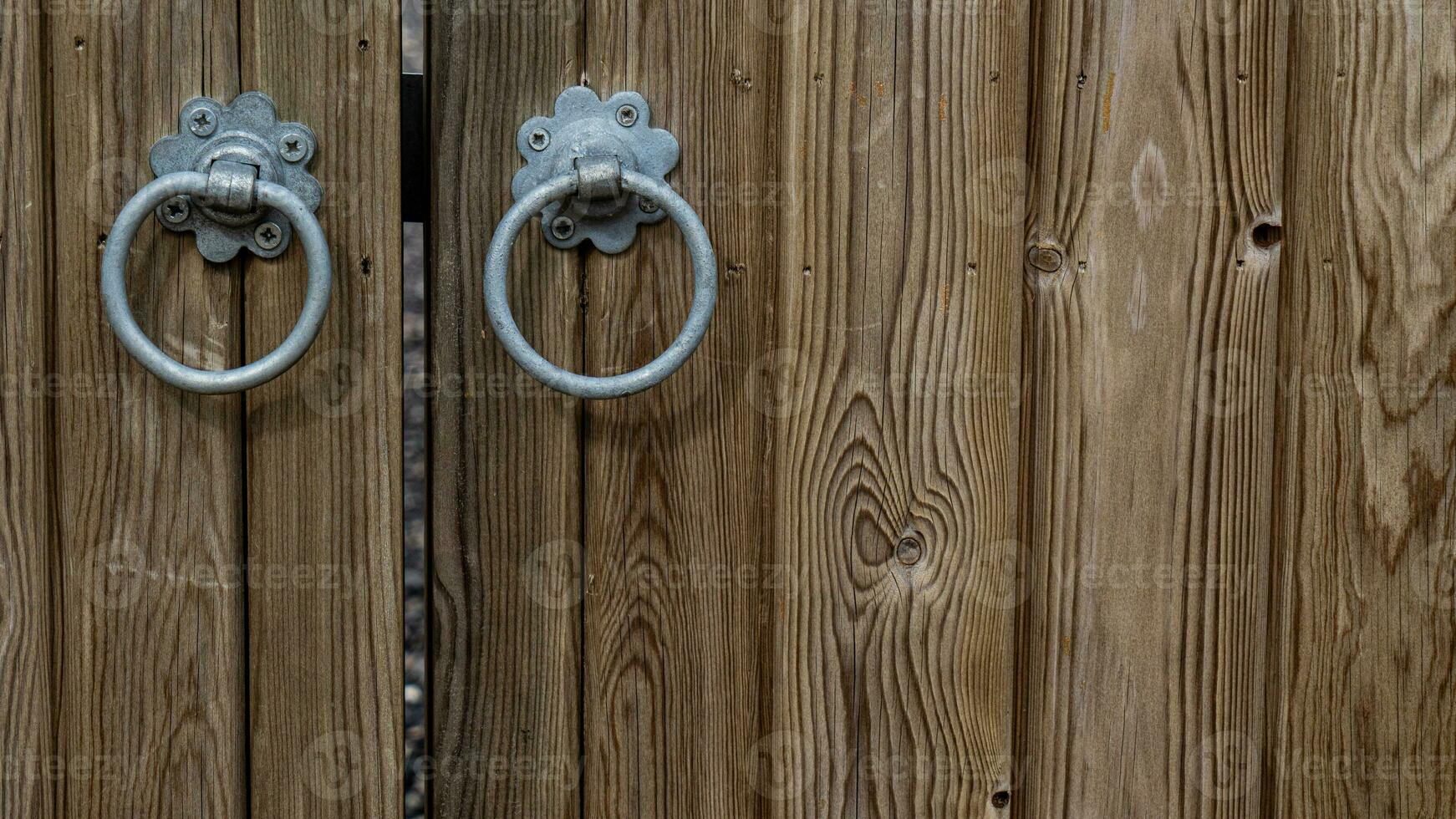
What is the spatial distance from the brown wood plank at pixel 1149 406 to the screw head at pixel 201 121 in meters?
0.59

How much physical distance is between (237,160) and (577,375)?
278mm

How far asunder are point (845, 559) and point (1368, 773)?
17.9 inches

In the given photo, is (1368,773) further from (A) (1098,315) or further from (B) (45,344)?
(B) (45,344)

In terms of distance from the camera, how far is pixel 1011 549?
2.86ft

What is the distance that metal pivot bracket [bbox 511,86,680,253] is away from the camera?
819 mm

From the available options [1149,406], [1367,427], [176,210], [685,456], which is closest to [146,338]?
[176,210]

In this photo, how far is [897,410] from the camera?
86 centimetres

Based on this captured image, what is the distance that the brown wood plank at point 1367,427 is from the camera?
2.83ft

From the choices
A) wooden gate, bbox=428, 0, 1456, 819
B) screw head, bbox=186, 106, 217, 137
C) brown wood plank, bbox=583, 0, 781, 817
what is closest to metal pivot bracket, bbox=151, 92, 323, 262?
screw head, bbox=186, 106, 217, 137

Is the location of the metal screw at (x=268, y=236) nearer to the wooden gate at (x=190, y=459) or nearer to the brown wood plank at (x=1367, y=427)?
the wooden gate at (x=190, y=459)

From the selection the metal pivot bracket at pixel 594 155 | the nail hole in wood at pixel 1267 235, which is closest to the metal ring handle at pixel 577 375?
the metal pivot bracket at pixel 594 155

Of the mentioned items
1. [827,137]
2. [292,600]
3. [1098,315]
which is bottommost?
[292,600]

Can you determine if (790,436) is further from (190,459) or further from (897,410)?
(190,459)

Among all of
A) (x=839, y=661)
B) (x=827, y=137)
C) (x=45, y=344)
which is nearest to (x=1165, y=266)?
(x=827, y=137)
